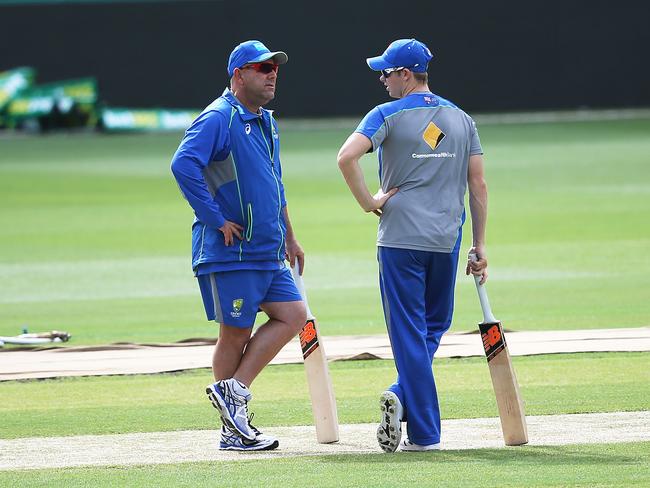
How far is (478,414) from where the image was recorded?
24.5ft

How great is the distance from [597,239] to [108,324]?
670cm

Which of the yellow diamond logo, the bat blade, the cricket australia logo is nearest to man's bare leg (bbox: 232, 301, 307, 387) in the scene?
the cricket australia logo

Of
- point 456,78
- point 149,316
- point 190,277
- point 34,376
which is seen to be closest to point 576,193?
point 190,277

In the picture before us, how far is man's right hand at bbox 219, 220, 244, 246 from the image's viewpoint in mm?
6629

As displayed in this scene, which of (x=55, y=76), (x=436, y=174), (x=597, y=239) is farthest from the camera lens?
(x=55, y=76)

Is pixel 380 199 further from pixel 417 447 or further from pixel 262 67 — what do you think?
pixel 417 447

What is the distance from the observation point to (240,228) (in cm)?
668

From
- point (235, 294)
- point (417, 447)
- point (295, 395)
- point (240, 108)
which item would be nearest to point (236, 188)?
point (240, 108)

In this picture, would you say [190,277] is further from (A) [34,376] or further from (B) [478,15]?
(B) [478,15]

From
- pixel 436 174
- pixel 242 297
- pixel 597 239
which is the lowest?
pixel 597 239

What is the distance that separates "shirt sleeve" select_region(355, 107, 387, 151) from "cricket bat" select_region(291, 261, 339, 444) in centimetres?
90

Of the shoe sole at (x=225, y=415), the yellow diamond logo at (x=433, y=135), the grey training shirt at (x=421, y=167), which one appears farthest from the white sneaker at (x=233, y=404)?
the yellow diamond logo at (x=433, y=135)

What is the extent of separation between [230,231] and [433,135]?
1.04 meters

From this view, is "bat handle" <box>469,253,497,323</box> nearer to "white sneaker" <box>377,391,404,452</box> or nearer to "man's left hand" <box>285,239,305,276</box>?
"white sneaker" <box>377,391,404,452</box>
